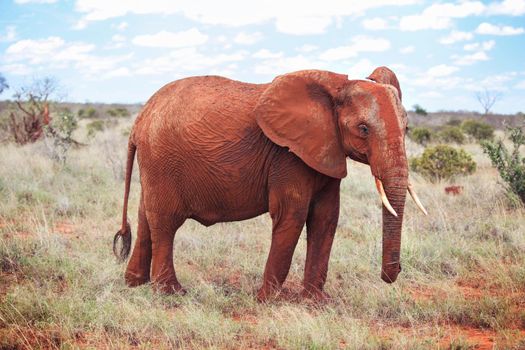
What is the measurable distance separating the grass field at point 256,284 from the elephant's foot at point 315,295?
0.45ft

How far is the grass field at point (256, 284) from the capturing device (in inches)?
210

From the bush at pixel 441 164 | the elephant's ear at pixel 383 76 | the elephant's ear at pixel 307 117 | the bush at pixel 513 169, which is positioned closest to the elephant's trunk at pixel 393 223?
the elephant's ear at pixel 307 117

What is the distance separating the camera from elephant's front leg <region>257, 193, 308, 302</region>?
20.3ft

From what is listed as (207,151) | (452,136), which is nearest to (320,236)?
(207,151)

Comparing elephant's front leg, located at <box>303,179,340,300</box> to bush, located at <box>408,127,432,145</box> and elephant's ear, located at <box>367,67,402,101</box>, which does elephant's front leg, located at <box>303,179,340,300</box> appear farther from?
bush, located at <box>408,127,432,145</box>

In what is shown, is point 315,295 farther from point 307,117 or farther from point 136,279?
point 136,279

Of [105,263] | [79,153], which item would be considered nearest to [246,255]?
[105,263]

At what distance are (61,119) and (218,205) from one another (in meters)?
12.4

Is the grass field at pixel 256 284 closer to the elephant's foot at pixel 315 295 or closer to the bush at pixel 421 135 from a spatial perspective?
the elephant's foot at pixel 315 295

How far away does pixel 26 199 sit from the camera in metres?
11.4

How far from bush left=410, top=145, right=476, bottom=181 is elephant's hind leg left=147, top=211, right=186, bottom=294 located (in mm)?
8598

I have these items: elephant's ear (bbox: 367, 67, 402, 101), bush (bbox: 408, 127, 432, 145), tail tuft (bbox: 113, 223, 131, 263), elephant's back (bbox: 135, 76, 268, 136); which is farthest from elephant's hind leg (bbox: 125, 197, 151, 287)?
bush (bbox: 408, 127, 432, 145)

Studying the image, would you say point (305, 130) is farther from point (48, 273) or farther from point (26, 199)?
point (26, 199)

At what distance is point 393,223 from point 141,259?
2.97 m
